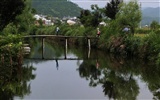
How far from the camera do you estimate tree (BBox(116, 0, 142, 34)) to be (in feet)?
120

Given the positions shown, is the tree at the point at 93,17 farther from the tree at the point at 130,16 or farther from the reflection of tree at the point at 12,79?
the reflection of tree at the point at 12,79

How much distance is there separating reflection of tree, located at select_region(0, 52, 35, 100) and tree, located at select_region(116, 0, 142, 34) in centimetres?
1557

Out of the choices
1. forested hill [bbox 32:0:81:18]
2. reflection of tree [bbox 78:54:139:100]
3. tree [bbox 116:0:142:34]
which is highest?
forested hill [bbox 32:0:81:18]

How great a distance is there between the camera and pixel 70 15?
194 m

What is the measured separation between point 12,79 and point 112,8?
2813cm

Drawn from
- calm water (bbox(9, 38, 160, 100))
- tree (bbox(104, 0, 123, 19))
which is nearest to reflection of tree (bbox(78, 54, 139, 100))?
calm water (bbox(9, 38, 160, 100))

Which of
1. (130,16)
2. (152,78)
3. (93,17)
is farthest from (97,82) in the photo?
(93,17)

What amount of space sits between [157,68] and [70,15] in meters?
171

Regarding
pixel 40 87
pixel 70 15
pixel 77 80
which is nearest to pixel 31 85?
pixel 40 87

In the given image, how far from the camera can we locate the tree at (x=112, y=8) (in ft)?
149

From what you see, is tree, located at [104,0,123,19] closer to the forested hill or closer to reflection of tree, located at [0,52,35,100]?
reflection of tree, located at [0,52,35,100]

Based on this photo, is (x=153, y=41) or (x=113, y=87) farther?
(x=153, y=41)

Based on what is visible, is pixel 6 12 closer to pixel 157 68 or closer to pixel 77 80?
pixel 77 80

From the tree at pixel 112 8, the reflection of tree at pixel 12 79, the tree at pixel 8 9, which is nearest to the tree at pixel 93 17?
the tree at pixel 112 8
